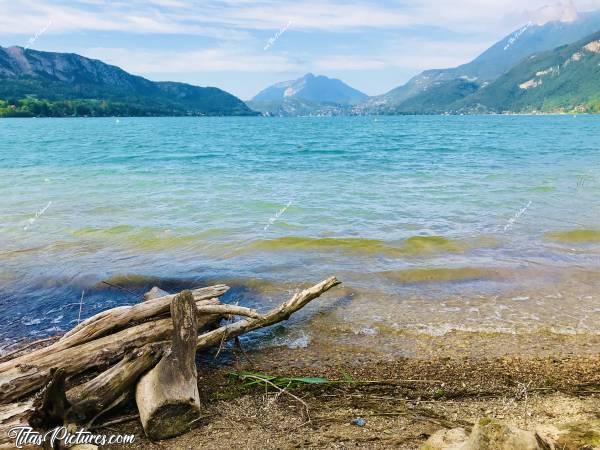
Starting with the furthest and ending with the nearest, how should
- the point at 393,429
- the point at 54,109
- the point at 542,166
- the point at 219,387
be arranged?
the point at 54,109 < the point at 542,166 < the point at 219,387 < the point at 393,429

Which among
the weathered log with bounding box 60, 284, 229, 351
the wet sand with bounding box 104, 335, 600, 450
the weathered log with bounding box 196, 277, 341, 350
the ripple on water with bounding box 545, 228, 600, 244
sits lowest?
the ripple on water with bounding box 545, 228, 600, 244

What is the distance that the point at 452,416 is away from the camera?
5.87 metres

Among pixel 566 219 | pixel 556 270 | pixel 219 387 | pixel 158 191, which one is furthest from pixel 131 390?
pixel 158 191

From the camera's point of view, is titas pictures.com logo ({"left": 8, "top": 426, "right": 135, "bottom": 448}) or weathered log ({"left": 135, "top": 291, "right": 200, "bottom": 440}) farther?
weathered log ({"left": 135, "top": 291, "right": 200, "bottom": 440})

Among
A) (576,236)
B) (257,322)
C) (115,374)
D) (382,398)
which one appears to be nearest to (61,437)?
(115,374)

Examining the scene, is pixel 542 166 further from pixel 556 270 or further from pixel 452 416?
pixel 452 416

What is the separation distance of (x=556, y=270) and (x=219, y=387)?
28.1 feet

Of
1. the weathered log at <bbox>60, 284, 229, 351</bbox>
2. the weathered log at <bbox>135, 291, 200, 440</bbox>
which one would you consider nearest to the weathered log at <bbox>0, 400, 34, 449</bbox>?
Result: the weathered log at <bbox>135, 291, 200, 440</bbox>

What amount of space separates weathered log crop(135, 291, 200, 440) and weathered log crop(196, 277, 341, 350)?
747 mm

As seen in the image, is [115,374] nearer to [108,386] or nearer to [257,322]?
[108,386]

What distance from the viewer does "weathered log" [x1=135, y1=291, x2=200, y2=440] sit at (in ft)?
18.1

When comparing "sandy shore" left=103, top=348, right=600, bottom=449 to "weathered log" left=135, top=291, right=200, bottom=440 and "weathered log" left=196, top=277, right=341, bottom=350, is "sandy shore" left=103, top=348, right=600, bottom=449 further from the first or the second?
"weathered log" left=196, top=277, right=341, bottom=350

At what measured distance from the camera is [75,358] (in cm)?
631

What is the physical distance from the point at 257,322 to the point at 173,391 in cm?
241
